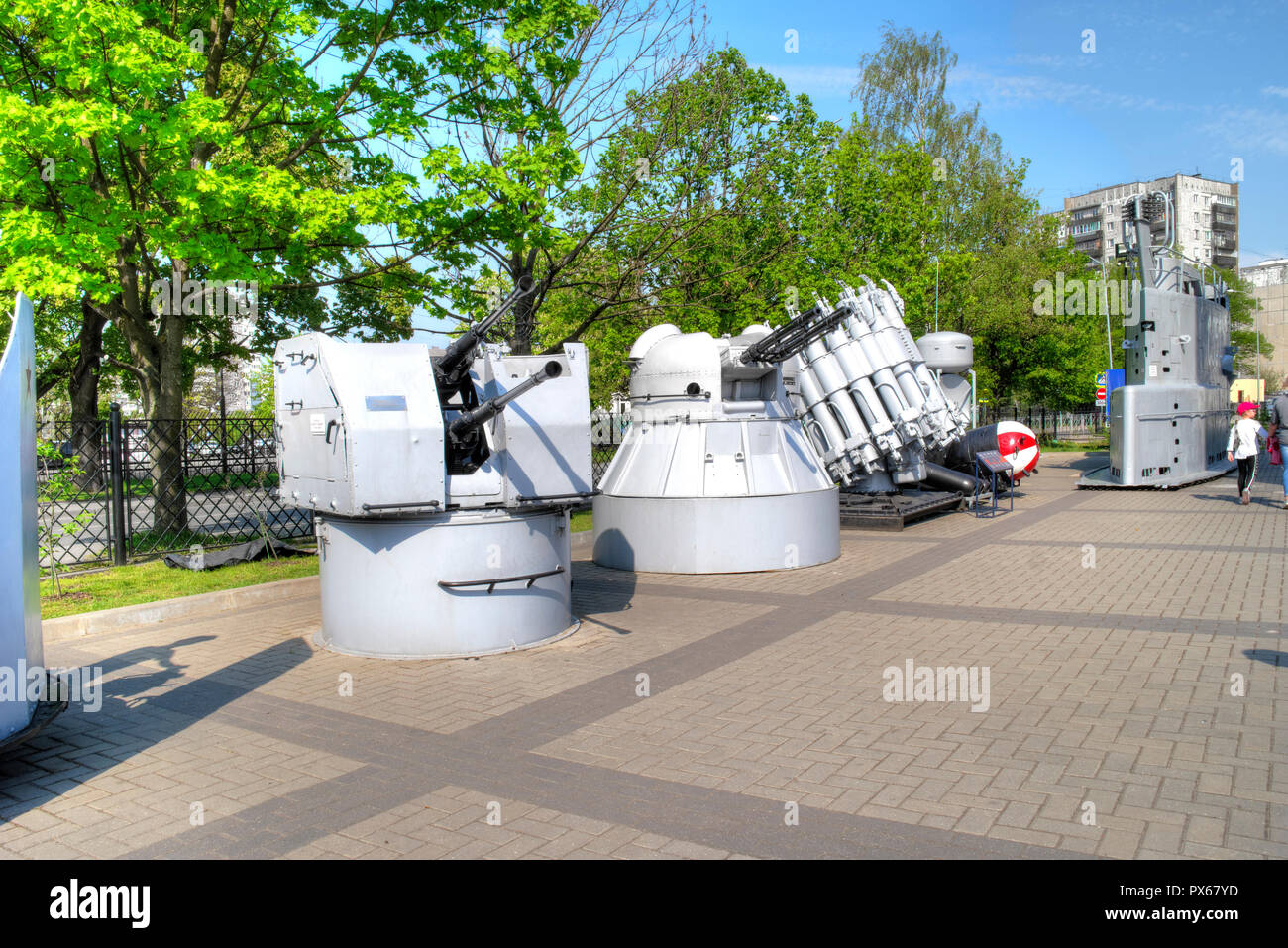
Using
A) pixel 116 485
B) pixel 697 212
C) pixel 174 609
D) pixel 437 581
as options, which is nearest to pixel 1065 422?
pixel 697 212

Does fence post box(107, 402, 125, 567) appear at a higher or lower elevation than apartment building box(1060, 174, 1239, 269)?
lower

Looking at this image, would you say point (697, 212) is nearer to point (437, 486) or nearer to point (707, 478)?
point (707, 478)

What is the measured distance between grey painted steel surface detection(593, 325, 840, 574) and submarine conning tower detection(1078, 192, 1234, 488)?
36.4 ft

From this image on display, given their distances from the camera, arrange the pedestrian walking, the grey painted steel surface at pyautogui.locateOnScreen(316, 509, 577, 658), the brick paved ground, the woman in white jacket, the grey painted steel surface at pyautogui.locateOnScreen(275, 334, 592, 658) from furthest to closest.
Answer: the woman in white jacket
the pedestrian walking
the grey painted steel surface at pyautogui.locateOnScreen(316, 509, 577, 658)
the grey painted steel surface at pyautogui.locateOnScreen(275, 334, 592, 658)
the brick paved ground

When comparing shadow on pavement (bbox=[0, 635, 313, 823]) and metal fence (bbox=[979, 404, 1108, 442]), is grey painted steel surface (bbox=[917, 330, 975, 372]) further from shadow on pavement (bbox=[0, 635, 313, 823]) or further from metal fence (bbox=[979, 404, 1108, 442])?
metal fence (bbox=[979, 404, 1108, 442])

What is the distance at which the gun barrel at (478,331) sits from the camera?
7.07 meters

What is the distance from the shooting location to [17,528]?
488cm

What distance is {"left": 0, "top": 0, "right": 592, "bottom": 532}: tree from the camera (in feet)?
34.6

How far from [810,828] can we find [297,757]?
2938 millimetres

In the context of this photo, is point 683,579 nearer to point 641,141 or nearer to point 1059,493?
point 641,141

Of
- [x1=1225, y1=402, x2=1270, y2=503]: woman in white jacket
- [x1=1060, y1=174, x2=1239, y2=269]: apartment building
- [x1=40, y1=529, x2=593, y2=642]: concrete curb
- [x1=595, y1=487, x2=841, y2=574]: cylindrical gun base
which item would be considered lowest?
[x1=40, y1=529, x2=593, y2=642]: concrete curb

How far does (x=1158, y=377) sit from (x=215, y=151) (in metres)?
18.6

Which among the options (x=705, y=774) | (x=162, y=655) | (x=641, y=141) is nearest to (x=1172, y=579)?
(x=705, y=774)

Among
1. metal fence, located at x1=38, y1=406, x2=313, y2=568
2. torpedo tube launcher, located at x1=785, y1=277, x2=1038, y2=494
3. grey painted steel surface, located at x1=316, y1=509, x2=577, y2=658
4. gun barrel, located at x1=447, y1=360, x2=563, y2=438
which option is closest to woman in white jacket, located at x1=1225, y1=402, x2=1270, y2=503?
torpedo tube launcher, located at x1=785, y1=277, x2=1038, y2=494
